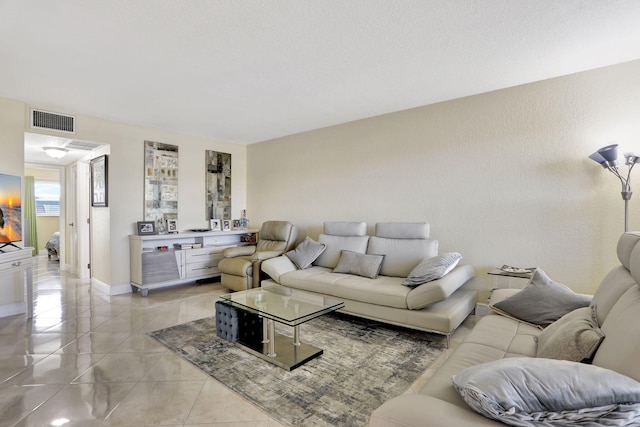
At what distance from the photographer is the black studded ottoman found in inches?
112

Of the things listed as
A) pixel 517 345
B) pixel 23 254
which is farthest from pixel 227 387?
pixel 23 254

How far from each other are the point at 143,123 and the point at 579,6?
513cm

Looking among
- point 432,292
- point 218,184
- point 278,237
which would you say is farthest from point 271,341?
point 218,184

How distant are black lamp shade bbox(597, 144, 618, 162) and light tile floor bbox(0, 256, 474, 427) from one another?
2047mm

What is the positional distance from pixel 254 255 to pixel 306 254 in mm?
863

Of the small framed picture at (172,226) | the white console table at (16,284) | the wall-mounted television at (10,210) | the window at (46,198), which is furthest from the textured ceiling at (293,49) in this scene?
the window at (46,198)

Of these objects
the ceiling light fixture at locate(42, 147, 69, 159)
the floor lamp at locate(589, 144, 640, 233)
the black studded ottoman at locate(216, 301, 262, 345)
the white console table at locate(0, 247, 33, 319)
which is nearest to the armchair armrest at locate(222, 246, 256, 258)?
the black studded ottoman at locate(216, 301, 262, 345)

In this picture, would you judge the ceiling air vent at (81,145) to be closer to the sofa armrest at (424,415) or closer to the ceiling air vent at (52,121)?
the ceiling air vent at (52,121)

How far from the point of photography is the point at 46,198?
28.7 ft

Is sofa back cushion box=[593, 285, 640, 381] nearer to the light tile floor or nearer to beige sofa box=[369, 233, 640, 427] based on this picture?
beige sofa box=[369, 233, 640, 427]

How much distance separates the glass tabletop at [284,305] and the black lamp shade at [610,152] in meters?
2.66

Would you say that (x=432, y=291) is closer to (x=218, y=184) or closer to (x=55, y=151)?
(x=218, y=184)

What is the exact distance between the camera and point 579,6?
6.61 feet

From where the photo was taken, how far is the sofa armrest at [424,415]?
94 cm
